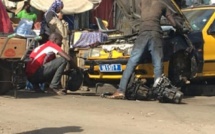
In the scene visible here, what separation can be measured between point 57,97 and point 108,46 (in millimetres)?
1524

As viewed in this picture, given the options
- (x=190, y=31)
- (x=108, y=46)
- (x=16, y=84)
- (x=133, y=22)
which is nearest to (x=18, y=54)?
(x=16, y=84)

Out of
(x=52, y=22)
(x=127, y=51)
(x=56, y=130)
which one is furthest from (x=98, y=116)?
(x=52, y=22)

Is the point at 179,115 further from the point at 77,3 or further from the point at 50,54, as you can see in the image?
the point at 77,3

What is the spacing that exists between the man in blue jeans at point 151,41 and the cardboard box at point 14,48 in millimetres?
1859

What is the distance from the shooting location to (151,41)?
952 centimetres

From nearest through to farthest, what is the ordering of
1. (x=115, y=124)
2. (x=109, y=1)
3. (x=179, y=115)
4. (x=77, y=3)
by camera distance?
(x=115, y=124) < (x=179, y=115) < (x=77, y=3) < (x=109, y=1)

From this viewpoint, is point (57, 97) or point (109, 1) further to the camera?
point (109, 1)

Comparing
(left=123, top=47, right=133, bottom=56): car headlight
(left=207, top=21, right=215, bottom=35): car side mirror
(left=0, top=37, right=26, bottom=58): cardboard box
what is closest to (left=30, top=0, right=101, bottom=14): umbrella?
(left=123, top=47, right=133, bottom=56): car headlight

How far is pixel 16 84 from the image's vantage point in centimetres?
959

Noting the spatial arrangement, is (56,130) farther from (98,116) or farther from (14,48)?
(14,48)

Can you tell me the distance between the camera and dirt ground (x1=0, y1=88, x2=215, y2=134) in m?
6.70

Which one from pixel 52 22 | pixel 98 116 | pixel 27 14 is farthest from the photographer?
pixel 27 14

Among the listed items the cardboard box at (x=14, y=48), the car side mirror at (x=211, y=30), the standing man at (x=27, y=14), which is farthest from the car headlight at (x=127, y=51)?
the standing man at (x=27, y=14)

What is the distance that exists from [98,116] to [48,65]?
286 centimetres
